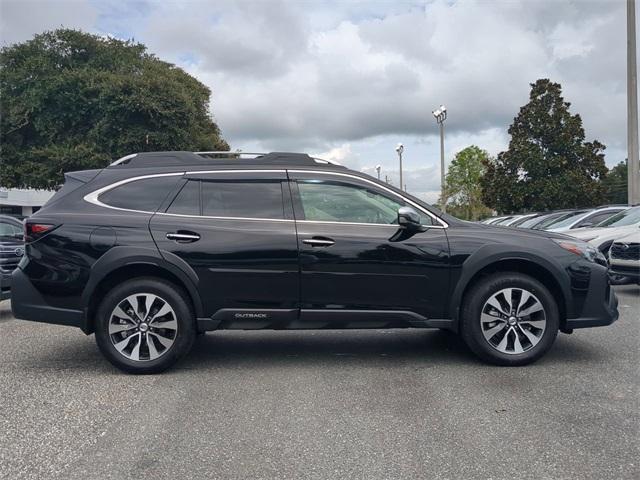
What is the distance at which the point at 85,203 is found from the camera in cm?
519

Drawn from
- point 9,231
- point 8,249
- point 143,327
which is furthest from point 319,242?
point 9,231

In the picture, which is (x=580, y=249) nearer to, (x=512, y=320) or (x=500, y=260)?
(x=500, y=260)

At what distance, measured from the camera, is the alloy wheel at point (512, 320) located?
201 inches

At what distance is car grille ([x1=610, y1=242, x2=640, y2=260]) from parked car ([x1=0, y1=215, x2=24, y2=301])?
9240 millimetres

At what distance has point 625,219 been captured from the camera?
1119cm

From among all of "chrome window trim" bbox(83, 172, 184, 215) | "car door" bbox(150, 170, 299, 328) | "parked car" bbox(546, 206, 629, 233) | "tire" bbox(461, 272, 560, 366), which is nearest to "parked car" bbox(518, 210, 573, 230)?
"parked car" bbox(546, 206, 629, 233)

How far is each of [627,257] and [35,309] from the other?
8.79m

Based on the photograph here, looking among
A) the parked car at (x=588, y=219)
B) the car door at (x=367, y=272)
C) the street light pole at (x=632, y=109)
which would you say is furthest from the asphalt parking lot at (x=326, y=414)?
the street light pole at (x=632, y=109)

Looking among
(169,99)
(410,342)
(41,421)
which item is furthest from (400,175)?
(41,421)

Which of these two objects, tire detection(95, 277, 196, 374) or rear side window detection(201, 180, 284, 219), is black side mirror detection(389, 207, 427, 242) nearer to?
rear side window detection(201, 180, 284, 219)

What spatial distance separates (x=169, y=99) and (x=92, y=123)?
3486 mm

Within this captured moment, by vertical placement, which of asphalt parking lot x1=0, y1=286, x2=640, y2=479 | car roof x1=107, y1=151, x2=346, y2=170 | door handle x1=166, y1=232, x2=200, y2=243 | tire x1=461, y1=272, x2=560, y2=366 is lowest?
asphalt parking lot x1=0, y1=286, x2=640, y2=479

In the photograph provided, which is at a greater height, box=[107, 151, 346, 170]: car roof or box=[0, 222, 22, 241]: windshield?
box=[107, 151, 346, 170]: car roof

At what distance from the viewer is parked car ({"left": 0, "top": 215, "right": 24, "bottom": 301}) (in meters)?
7.77
